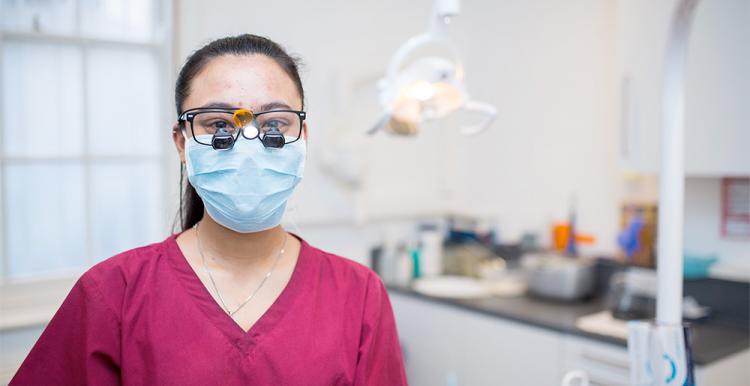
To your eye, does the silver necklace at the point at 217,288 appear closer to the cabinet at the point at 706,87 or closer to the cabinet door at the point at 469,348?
the cabinet door at the point at 469,348

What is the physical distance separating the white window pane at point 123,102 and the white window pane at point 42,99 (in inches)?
2.0

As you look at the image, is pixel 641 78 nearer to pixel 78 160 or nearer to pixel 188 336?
pixel 188 336

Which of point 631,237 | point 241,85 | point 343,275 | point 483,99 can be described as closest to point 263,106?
point 241,85

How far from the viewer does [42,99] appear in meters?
2.00

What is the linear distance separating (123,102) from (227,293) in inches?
51.0

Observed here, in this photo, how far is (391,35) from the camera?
2748 millimetres

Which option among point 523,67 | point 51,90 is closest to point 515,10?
point 523,67

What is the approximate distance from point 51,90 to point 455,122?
179 centimetres

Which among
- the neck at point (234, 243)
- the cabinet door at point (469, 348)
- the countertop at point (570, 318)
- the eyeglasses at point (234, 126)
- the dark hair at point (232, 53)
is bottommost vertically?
the cabinet door at point (469, 348)

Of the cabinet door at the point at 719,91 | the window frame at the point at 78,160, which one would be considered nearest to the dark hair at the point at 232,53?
the window frame at the point at 78,160

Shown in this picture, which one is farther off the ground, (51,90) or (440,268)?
(51,90)

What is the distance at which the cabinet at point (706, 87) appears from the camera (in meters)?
1.93

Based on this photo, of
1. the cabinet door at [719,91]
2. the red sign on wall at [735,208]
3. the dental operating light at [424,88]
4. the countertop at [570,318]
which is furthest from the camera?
the red sign on wall at [735,208]

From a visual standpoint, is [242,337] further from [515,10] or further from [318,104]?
[515,10]
